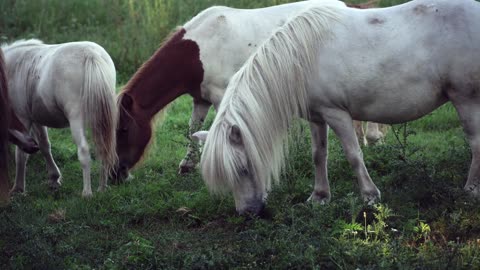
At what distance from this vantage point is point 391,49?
5.56m

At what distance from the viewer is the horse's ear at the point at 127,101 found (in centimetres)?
714

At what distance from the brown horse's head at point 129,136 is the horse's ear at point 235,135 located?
2136 millimetres

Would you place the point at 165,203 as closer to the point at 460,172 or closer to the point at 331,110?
the point at 331,110

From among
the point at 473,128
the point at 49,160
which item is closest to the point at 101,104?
the point at 49,160

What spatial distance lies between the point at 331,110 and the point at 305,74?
35 cm

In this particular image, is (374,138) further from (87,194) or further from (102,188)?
(87,194)

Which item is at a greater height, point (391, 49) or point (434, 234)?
point (391, 49)

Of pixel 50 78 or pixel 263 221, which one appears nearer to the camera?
pixel 263 221

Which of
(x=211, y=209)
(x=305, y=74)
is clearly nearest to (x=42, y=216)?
(x=211, y=209)

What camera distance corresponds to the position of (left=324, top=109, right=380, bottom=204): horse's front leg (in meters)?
5.65

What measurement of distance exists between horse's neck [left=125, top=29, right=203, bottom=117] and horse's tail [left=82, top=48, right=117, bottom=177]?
19.3 inches

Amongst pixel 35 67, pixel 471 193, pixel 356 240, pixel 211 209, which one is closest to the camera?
pixel 356 240

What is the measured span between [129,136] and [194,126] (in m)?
0.65

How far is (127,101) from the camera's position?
7160 mm
